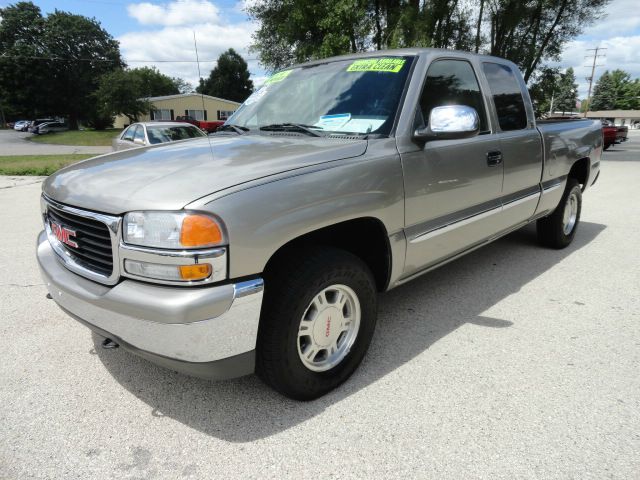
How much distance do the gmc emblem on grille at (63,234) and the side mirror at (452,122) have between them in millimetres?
1981

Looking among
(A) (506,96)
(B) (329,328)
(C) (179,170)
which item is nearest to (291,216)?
(C) (179,170)

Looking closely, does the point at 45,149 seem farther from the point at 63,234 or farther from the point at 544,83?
the point at 63,234

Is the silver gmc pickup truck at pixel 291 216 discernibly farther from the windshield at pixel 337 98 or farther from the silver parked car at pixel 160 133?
the silver parked car at pixel 160 133

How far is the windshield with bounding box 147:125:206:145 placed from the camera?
11164 millimetres

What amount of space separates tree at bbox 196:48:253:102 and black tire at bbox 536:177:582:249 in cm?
7911

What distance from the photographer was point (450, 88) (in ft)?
10.4

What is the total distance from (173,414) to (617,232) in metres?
5.78

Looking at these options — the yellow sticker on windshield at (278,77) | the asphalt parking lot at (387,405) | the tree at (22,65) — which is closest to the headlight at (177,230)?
the asphalt parking lot at (387,405)

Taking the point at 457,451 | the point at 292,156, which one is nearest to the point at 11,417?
the point at 292,156

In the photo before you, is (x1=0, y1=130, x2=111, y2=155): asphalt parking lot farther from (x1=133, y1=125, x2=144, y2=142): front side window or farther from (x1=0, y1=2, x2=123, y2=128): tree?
(x1=0, y1=2, x2=123, y2=128): tree

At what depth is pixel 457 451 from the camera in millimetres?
2010

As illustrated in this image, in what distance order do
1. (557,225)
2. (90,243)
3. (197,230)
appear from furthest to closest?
(557,225)
(90,243)
(197,230)

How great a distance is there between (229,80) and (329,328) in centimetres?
8511

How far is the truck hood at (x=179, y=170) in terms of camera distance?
1923mm
